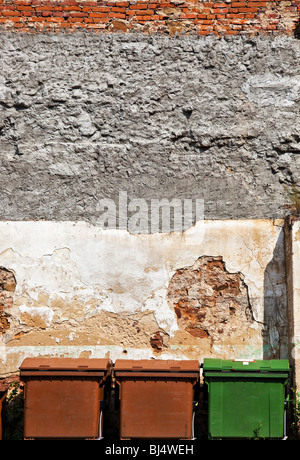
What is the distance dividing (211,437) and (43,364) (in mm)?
1744

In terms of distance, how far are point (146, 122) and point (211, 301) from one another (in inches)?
86.8

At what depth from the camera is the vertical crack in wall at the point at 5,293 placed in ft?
23.2

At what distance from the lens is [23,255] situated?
7.16m

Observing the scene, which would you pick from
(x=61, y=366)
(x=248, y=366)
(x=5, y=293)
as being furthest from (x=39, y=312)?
(x=248, y=366)

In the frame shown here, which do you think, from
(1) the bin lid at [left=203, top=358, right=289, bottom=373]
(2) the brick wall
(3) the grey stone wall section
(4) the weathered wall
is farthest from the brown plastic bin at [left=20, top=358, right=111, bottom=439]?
(2) the brick wall

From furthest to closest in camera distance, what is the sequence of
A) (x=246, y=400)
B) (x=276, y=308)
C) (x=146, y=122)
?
(x=146, y=122) → (x=276, y=308) → (x=246, y=400)

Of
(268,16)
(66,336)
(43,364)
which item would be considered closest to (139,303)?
(66,336)

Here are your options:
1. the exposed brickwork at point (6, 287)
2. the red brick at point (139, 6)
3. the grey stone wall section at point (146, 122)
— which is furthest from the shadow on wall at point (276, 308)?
the red brick at point (139, 6)

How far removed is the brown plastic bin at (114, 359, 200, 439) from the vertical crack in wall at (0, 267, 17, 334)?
163 cm

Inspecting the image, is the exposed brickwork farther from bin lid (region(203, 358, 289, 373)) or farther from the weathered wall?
bin lid (region(203, 358, 289, 373))

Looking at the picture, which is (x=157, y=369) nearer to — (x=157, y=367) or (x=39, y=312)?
(x=157, y=367)

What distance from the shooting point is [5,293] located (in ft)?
23.3

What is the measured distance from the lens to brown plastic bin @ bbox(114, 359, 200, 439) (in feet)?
19.7
